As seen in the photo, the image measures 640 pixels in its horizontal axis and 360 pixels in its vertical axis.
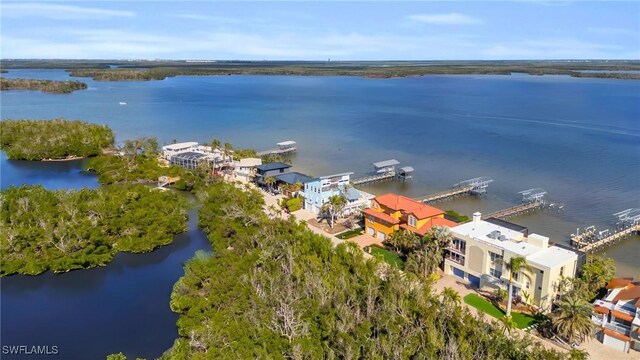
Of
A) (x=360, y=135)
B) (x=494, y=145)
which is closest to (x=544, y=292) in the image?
(x=494, y=145)

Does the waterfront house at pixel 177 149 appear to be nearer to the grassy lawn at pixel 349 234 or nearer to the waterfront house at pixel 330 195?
the waterfront house at pixel 330 195

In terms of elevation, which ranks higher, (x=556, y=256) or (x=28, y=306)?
(x=556, y=256)

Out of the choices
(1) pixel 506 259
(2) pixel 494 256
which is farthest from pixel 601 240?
(1) pixel 506 259

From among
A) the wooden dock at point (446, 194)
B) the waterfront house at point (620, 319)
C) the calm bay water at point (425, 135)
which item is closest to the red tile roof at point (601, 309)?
the waterfront house at point (620, 319)

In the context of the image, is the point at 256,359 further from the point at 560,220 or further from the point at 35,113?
the point at 35,113

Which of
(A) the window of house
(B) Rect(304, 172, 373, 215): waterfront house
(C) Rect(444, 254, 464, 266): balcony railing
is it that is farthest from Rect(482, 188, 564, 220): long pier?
(A) the window of house

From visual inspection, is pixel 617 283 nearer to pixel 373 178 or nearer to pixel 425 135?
pixel 373 178
